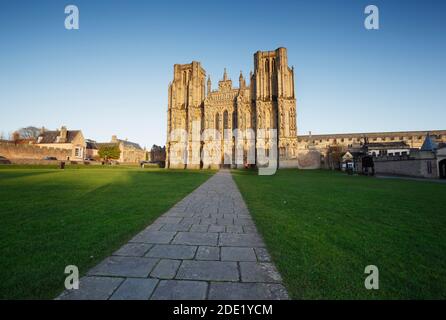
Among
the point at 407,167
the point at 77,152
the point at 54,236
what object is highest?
the point at 77,152

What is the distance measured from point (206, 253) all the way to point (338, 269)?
1843 millimetres

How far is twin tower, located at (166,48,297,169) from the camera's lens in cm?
4091

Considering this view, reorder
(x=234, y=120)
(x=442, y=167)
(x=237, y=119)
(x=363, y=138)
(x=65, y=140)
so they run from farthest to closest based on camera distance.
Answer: (x=363, y=138)
(x=65, y=140)
(x=234, y=120)
(x=237, y=119)
(x=442, y=167)

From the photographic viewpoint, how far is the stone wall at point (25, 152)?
3709 cm

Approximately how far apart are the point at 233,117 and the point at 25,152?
1643 inches

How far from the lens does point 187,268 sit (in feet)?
8.90

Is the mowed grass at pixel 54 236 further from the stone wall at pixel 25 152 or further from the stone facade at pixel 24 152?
the stone wall at pixel 25 152

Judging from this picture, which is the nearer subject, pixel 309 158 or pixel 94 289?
pixel 94 289

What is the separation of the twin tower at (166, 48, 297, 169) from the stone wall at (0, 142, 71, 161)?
84.2 feet

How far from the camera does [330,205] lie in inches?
273

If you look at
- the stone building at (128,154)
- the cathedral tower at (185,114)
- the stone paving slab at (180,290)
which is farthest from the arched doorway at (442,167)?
the stone building at (128,154)

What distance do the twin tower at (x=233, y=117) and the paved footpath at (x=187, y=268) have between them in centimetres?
3754

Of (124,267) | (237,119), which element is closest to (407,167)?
(237,119)

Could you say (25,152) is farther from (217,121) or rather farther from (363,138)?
(363,138)
